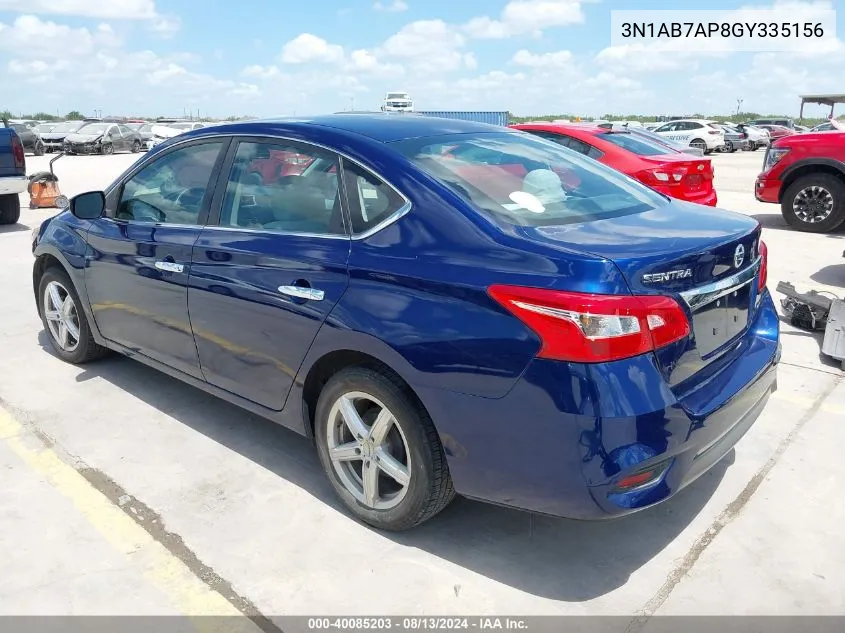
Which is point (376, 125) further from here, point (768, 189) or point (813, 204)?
point (813, 204)

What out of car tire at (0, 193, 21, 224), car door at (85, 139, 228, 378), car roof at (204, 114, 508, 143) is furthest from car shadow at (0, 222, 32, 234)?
car roof at (204, 114, 508, 143)

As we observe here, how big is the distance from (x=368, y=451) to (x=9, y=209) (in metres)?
10.6

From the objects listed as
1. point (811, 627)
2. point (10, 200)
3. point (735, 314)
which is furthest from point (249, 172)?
point (10, 200)

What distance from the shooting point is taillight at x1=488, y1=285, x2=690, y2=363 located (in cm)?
229

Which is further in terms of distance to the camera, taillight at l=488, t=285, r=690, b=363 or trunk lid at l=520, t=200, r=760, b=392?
trunk lid at l=520, t=200, r=760, b=392

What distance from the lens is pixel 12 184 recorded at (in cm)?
1062

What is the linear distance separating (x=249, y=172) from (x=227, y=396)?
1109 millimetres

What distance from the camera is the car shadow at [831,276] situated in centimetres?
710

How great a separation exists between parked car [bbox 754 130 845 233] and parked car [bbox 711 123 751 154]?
94.0 ft

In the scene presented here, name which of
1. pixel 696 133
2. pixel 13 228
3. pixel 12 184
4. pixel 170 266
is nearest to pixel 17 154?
pixel 12 184

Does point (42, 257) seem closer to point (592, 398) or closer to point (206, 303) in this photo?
point (206, 303)

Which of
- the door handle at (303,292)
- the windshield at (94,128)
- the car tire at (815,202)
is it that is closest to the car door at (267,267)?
the door handle at (303,292)

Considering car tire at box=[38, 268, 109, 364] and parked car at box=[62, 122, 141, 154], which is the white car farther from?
car tire at box=[38, 268, 109, 364]

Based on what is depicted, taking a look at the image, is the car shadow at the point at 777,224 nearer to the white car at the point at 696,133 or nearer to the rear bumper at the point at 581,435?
the rear bumper at the point at 581,435
